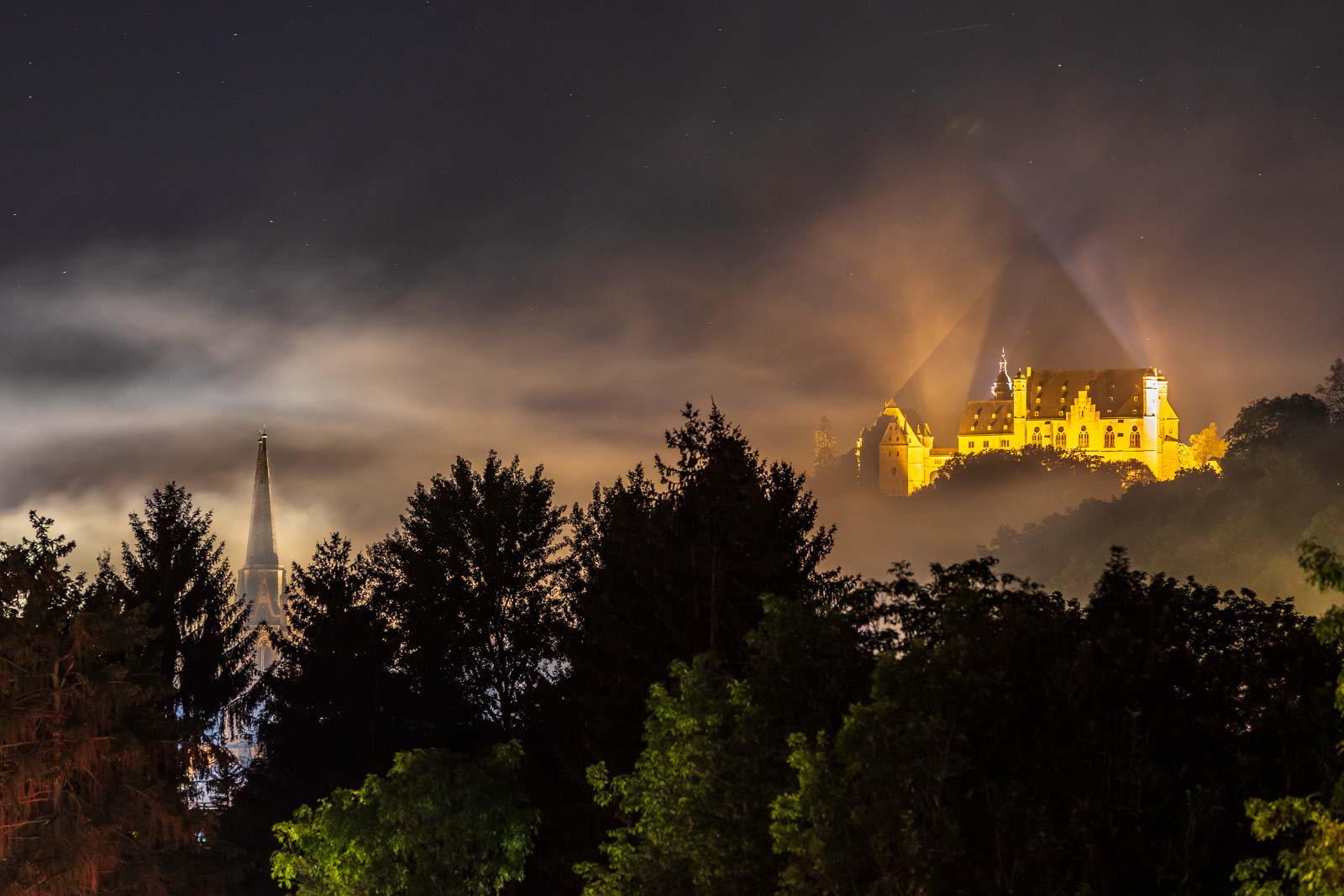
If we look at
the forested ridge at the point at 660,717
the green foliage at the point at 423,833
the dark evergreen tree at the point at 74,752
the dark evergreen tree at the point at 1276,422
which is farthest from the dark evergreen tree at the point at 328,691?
the dark evergreen tree at the point at 1276,422

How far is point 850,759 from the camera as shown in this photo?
79.1ft

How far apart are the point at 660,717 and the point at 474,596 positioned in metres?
26.4

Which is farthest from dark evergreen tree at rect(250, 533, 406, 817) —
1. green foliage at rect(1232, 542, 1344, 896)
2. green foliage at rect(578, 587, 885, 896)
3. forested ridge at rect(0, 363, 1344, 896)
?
green foliage at rect(1232, 542, 1344, 896)

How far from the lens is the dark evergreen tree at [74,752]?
1467 inches

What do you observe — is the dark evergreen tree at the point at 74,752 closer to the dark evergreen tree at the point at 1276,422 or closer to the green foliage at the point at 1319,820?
the green foliage at the point at 1319,820

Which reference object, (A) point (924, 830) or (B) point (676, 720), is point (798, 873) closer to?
(A) point (924, 830)

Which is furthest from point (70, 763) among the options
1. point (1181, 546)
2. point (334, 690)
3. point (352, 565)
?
point (1181, 546)

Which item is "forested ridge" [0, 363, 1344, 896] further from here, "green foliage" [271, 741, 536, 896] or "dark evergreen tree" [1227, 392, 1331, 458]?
"dark evergreen tree" [1227, 392, 1331, 458]

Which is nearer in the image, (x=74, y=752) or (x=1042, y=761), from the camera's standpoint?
(x=1042, y=761)

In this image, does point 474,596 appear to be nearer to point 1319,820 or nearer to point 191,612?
point 191,612

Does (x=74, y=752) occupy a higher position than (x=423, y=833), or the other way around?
(x=74, y=752)

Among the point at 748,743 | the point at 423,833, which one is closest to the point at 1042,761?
the point at 748,743

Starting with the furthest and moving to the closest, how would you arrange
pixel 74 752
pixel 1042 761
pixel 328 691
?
pixel 328 691 < pixel 74 752 < pixel 1042 761

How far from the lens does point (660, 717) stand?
1184 inches
